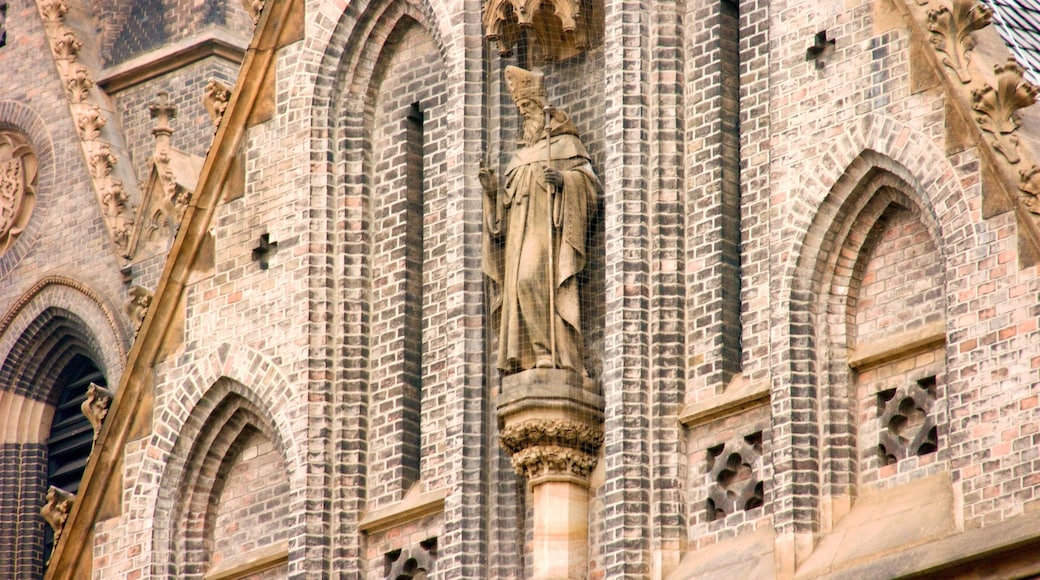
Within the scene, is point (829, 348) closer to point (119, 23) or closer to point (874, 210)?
point (874, 210)

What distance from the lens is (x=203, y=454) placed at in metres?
34.5

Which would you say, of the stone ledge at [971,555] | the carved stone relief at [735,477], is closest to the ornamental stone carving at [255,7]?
the carved stone relief at [735,477]

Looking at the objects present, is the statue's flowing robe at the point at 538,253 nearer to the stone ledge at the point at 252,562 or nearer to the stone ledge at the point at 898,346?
the stone ledge at the point at 898,346

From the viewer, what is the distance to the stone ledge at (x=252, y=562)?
33.5m

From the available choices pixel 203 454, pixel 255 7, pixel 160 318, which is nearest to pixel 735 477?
pixel 203 454

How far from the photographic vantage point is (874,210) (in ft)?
99.2

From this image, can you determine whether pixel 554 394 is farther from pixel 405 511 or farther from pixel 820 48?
pixel 820 48

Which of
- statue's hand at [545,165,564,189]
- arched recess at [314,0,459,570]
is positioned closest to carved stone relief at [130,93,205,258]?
arched recess at [314,0,459,570]

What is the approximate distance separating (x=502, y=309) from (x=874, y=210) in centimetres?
344

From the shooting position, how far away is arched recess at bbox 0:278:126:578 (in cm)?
3959

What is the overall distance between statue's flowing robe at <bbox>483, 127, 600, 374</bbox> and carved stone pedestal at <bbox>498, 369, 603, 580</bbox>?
239mm

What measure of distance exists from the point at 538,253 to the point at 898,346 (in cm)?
353

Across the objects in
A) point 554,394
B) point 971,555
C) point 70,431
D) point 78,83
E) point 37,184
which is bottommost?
point 971,555

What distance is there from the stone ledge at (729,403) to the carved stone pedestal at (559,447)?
843mm
